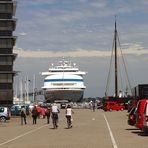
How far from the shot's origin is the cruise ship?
426 feet

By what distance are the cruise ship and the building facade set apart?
3720 centimetres

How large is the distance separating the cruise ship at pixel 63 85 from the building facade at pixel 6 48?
1465 inches

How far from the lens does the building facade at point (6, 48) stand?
9206 centimetres

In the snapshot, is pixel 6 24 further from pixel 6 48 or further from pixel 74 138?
pixel 74 138

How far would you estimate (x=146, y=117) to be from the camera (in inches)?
1024

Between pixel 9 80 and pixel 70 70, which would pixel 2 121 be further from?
pixel 70 70

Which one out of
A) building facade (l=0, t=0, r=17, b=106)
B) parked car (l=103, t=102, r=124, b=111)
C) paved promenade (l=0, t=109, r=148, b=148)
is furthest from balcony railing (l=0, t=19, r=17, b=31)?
paved promenade (l=0, t=109, r=148, b=148)

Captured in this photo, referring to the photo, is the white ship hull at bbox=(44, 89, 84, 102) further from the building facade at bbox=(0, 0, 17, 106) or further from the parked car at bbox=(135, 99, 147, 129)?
the parked car at bbox=(135, 99, 147, 129)

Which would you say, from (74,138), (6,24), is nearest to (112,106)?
(6,24)

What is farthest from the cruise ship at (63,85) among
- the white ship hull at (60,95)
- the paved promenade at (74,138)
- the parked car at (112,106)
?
the paved promenade at (74,138)

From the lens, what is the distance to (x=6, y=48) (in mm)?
92938

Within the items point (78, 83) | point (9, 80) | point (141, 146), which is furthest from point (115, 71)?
point (141, 146)

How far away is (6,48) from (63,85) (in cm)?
3888

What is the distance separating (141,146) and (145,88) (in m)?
28.2
